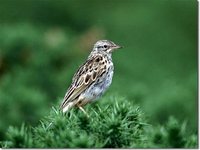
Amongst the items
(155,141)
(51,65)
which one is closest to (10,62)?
(51,65)

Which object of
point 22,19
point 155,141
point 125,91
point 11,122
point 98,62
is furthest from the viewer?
point 22,19

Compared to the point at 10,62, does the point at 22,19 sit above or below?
above

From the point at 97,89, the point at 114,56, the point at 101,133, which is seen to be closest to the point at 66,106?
the point at 97,89

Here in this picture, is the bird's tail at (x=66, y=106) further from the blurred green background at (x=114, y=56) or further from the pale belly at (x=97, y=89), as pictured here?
the blurred green background at (x=114, y=56)

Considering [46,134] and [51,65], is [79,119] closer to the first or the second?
[46,134]

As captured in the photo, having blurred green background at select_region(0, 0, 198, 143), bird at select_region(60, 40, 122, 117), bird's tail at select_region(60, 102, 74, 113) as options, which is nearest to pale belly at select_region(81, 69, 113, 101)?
bird at select_region(60, 40, 122, 117)

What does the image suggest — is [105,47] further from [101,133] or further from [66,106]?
[101,133]

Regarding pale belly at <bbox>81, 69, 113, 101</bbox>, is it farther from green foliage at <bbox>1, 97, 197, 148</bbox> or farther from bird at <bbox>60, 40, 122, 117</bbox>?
green foliage at <bbox>1, 97, 197, 148</bbox>
